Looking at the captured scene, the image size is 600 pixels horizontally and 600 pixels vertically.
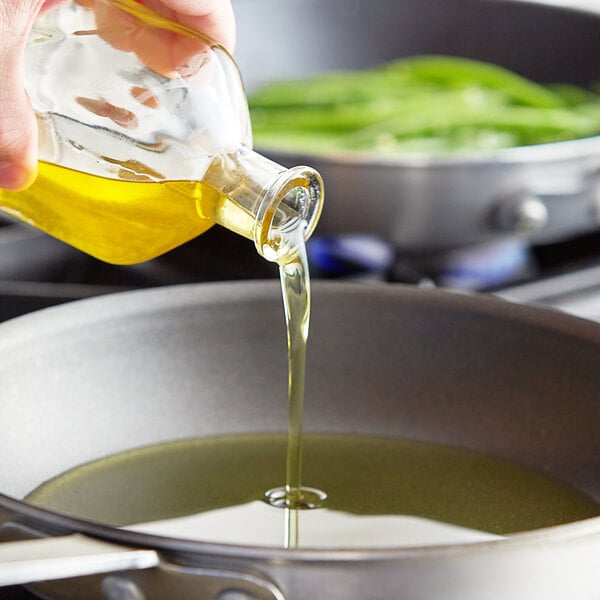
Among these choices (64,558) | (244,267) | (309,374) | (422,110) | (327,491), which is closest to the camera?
(64,558)

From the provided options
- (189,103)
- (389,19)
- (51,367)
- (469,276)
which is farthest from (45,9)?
(389,19)

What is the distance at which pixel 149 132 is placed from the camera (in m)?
0.71

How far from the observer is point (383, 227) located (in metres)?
1.13

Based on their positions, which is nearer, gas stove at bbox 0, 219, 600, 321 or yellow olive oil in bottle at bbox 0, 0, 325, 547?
yellow olive oil in bottle at bbox 0, 0, 325, 547

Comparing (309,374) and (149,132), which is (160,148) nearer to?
A: (149,132)

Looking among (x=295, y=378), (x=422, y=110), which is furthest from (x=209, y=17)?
(x=422, y=110)

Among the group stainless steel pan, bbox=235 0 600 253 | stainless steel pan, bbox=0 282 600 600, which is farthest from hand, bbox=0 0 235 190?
stainless steel pan, bbox=235 0 600 253

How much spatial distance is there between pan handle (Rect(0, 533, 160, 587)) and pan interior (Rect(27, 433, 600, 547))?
0.19 metres

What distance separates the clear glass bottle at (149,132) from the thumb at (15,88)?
0.05 m

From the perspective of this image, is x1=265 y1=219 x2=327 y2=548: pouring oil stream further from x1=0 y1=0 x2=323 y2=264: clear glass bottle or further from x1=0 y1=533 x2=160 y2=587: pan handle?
x1=0 y1=533 x2=160 y2=587: pan handle

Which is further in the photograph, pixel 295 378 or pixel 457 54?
pixel 457 54

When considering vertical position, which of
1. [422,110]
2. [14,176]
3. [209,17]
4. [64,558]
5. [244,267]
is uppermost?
[422,110]

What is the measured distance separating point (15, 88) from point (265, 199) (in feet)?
0.46

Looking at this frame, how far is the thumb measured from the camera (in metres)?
0.66
